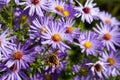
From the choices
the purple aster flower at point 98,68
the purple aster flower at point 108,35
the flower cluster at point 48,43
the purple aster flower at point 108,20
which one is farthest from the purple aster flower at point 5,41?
the purple aster flower at point 108,20

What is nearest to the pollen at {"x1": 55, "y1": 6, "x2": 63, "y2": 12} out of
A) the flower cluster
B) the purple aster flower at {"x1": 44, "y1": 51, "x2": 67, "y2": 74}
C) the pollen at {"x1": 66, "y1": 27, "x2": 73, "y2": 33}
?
the flower cluster

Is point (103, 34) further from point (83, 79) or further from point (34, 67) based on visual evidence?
point (34, 67)

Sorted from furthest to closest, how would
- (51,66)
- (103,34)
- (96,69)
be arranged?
(103,34)
(96,69)
(51,66)

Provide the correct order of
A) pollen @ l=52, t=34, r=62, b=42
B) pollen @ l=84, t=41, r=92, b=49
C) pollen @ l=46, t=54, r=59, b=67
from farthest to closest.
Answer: pollen @ l=84, t=41, r=92, b=49
pollen @ l=52, t=34, r=62, b=42
pollen @ l=46, t=54, r=59, b=67

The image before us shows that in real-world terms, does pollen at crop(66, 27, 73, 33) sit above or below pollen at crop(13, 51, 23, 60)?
above

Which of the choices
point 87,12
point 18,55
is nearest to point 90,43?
point 87,12

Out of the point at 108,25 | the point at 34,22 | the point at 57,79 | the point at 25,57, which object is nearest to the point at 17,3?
the point at 34,22

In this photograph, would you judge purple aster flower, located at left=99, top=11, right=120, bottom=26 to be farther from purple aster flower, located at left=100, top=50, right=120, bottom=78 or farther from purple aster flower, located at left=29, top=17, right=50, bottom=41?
purple aster flower, located at left=29, top=17, right=50, bottom=41
